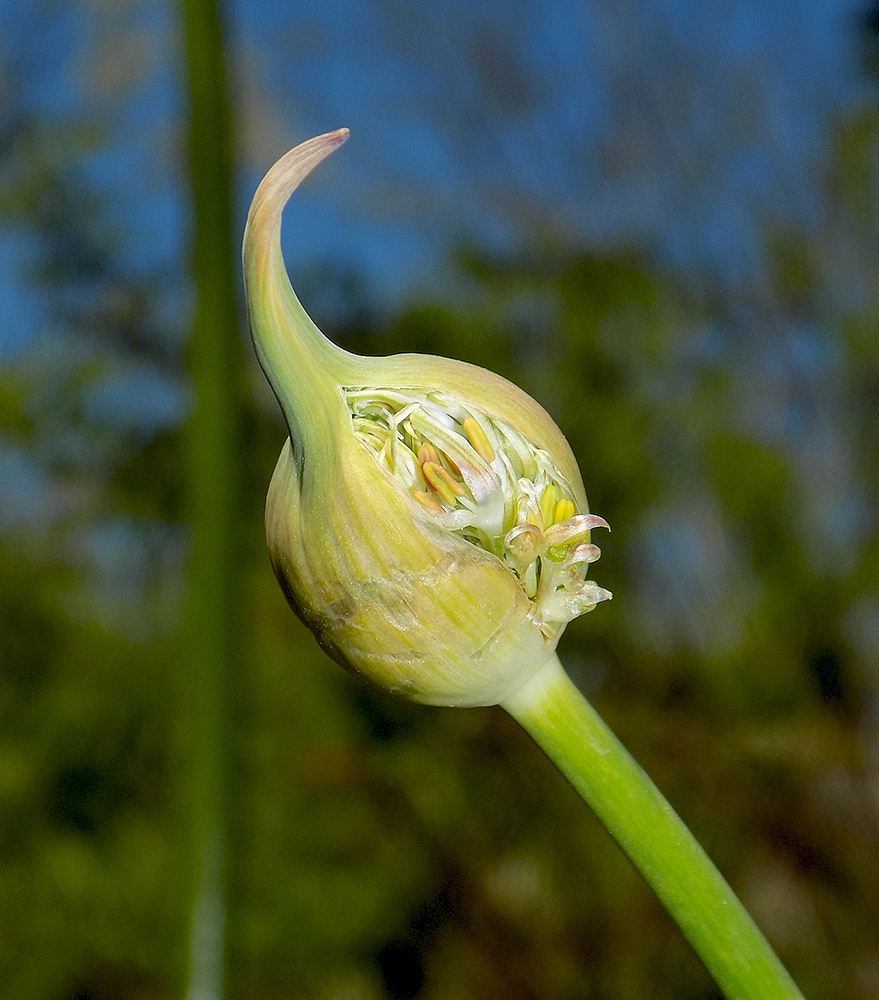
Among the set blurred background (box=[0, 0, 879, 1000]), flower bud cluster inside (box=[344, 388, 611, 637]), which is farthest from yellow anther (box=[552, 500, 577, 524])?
blurred background (box=[0, 0, 879, 1000])

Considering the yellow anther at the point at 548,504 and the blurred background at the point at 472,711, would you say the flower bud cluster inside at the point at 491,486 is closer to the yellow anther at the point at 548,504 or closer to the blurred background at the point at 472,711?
the yellow anther at the point at 548,504

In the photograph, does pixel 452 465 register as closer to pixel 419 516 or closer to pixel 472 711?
pixel 419 516

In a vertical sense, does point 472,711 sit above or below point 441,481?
below

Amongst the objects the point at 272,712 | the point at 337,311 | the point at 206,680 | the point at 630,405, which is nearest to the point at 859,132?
the point at 630,405

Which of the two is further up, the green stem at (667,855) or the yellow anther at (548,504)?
the yellow anther at (548,504)

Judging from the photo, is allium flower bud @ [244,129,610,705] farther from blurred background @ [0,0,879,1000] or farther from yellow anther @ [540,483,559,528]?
blurred background @ [0,0,879,1000]

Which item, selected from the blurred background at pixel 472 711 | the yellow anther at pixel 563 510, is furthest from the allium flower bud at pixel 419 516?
the blurred background at pixel 472 711

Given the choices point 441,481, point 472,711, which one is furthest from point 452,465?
point 472,711
